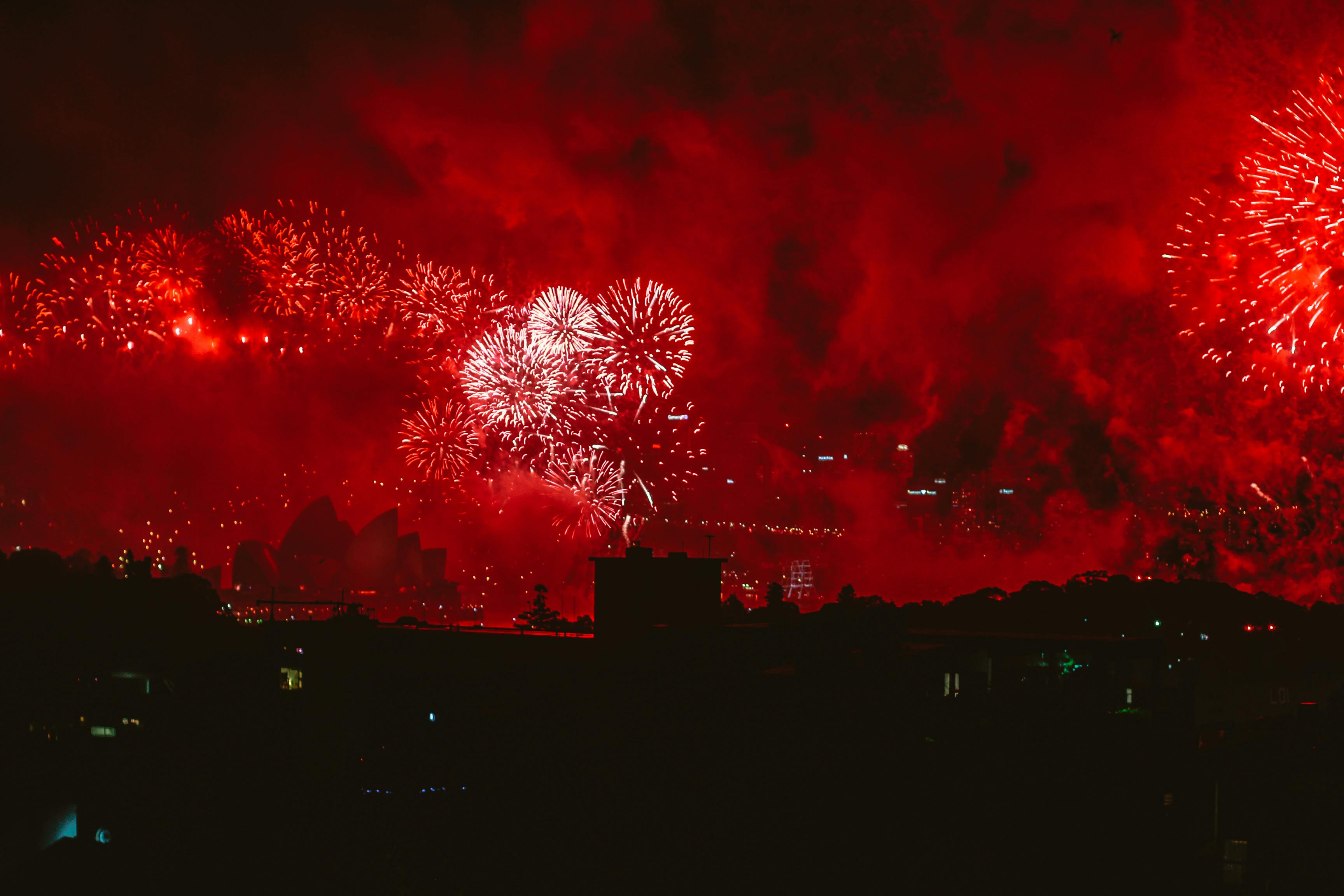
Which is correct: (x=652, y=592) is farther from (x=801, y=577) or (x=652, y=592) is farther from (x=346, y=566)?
(x=346, y=566)

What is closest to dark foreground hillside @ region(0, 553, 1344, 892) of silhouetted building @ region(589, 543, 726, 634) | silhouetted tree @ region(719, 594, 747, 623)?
silhouetted building @ region(589, 543, 726, 634)

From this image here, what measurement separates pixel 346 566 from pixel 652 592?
160ft

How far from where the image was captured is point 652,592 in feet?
54.6

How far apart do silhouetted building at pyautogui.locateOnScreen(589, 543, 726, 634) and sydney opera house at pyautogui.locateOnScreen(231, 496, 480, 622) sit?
1719 inches

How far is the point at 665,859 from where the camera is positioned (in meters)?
13.7

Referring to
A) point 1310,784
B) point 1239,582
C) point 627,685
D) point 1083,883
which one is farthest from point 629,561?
point 1239,582

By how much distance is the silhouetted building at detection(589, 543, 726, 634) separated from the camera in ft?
54.6

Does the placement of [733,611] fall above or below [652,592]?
below

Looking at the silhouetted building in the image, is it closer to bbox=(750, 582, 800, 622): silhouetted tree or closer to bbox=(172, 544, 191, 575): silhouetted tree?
bbox=(750, 582, 800, 622): silhouetted tree

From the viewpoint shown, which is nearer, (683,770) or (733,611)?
(683,770)

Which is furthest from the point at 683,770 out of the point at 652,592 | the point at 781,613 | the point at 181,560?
the point at 181,560

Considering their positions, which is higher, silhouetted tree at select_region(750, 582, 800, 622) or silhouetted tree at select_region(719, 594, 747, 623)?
silhouetted tree at select_region(750, 582, 800, 622)

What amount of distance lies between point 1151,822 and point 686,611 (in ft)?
23.1

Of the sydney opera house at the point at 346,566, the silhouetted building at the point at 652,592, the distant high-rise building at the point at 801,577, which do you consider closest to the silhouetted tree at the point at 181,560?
the sydney opera house at the point at 346,566
